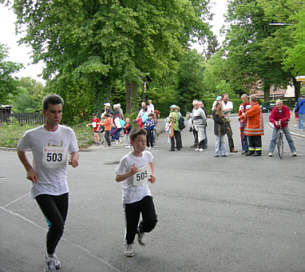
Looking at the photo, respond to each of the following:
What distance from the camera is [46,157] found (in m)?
3.85

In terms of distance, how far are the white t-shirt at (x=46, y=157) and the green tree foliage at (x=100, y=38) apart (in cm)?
2000

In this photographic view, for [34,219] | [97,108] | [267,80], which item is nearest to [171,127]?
[34,219]

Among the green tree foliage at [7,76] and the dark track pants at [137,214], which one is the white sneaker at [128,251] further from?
the green tree foliage at [7,76]

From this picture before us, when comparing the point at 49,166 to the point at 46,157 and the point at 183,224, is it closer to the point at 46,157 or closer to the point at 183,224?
the point at 46,157

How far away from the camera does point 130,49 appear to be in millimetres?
25203

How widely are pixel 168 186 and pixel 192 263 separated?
165 inches

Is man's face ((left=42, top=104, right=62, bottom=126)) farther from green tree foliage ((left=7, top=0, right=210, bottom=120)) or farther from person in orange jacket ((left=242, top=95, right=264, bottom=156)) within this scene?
green tree foliage ((left=7, top=0, right=210, bottom=120))

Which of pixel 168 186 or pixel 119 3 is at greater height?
pixel 119 3

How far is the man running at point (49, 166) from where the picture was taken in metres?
3.83

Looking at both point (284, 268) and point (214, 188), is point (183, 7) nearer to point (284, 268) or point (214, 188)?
point (214, 188)

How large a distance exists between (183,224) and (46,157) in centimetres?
245

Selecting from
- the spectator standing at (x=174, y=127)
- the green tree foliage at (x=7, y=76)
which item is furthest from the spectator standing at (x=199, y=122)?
the green tree foliage at (x=7, y=76)

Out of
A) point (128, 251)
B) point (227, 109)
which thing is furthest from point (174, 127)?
point (128, 251)

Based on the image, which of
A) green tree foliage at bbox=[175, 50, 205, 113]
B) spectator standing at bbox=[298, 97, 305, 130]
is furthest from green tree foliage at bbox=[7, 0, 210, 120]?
green tree foliage at bbox=[175, 50, 205, 113]
